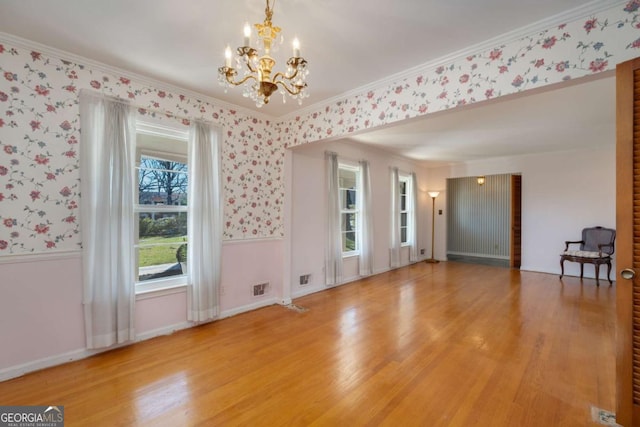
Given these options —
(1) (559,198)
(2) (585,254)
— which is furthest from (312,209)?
(1) (559,198)

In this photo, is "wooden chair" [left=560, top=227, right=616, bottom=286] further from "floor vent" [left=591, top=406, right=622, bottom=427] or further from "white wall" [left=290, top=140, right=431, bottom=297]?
"floor vent" [left=591, top=406, right=622, bottom=427]

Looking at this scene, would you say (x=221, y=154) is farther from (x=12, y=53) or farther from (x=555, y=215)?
(x=555, y=215)

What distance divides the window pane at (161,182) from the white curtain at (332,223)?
235cm

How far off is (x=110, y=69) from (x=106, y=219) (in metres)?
1.44

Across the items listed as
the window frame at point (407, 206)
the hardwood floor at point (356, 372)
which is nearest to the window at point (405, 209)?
the window frame at point (407, 206)

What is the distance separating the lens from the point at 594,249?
551 cm

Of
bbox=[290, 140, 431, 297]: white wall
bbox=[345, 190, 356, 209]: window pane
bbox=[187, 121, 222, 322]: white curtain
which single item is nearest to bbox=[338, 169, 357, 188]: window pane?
bbox=[345, 190, 356, 209]: window pane

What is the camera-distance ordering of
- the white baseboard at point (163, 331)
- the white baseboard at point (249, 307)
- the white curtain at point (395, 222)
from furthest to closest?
1. the white curtain at point (395, 222)
2. the white baseboard at point (249, 307)
3. the white baseboard at point (163, 331)

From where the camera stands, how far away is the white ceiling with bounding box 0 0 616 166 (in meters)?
1.91

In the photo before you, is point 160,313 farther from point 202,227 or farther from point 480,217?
point 480,217

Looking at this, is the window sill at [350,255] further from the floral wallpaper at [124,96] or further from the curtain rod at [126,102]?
the curtain rod at [126,102]

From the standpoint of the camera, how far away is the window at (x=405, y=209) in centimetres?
734

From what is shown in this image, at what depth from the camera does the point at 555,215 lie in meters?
6.16

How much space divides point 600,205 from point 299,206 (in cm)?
597
